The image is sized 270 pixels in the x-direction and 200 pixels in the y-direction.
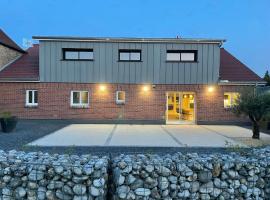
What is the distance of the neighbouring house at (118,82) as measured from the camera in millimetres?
18828

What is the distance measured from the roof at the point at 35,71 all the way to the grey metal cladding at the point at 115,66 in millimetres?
1554

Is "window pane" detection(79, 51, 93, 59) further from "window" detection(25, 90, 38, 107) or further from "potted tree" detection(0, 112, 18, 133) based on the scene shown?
"potted tree" detection(0, 112, 18, 133)

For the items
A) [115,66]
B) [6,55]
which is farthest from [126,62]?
[6,55]

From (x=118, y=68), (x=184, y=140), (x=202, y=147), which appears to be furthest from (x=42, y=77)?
(x=202, y=147)

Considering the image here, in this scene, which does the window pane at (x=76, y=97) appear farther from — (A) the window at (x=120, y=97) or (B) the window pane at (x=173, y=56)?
(B) the window pane at (x=173, y=56)

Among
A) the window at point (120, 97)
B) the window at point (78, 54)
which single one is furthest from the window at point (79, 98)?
the window at point (78, 54)

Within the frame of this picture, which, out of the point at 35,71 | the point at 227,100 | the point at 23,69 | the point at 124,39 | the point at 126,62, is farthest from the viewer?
the point at 23,69

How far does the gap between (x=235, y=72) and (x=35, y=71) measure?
15.1 metres

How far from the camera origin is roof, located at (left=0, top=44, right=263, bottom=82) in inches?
755

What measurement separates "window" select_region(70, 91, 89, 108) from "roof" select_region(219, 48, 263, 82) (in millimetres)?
9930

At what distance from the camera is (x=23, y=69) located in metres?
20.2

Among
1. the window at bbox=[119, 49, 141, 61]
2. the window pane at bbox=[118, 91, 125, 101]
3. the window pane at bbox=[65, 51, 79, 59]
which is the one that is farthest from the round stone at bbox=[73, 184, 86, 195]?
the window pane at bbox=[65, 51, 79, 59]

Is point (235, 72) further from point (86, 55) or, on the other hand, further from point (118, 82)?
point (86, 55)

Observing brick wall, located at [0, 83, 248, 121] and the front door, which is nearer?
brick wall, located at [0, 83, 248, 121]
